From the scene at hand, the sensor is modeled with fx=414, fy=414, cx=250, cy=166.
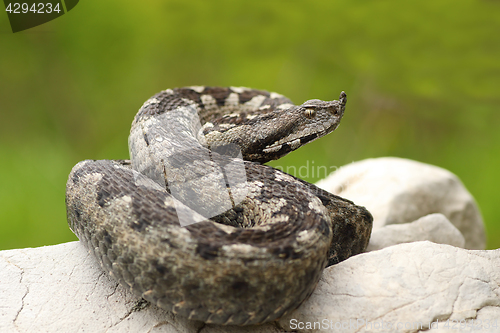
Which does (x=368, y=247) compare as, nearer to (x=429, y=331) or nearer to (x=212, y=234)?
(x=429, y=331)

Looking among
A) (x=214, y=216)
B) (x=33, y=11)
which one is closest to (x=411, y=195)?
(x=214, y=216)

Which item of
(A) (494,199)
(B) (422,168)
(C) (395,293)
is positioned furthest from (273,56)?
(C) (395,293)

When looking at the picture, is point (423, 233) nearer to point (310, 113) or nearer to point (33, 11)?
point (310, 113)

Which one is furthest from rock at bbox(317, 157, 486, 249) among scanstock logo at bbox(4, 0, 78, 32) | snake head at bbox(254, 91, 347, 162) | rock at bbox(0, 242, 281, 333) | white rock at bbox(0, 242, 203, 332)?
scanstock logo at bbox(4, 0, 78, 32)

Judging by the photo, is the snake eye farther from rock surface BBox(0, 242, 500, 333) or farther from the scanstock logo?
the scanstock logo

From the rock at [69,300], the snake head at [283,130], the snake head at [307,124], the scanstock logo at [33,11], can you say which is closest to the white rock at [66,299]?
the rock at [69,300]

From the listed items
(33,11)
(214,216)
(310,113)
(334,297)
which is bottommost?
(334,297)
